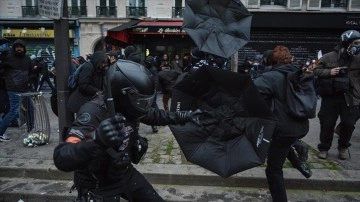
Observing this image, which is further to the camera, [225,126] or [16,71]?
[16,71]

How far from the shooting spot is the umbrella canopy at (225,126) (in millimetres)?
2824

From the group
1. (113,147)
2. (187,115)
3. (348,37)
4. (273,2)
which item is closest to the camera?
(113,147)

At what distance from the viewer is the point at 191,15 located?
11.1ft

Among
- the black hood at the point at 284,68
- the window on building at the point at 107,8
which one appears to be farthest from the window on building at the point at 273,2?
the black hood at the point at 284,68

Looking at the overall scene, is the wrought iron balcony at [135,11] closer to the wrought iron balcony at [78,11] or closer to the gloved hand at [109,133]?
the wrought iron balcony at [78,11]

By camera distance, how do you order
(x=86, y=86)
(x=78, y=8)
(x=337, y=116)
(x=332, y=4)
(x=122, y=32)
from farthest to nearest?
(x=78, y=8) → (x=332, y=4) → (x=122, y=32) → (x=86, y=86) → (x=337, y=116)

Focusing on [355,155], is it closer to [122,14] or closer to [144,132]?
[144,132]

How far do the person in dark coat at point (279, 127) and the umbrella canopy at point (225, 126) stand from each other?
528mm

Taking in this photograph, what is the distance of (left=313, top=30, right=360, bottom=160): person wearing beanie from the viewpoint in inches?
188

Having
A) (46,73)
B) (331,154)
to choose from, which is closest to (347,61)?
(331,154)

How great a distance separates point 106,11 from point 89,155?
19.8 meters

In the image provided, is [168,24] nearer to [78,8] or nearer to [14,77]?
[78,8]

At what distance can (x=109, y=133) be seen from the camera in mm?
1671

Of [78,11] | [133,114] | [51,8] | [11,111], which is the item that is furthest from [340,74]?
A: [78,11]
